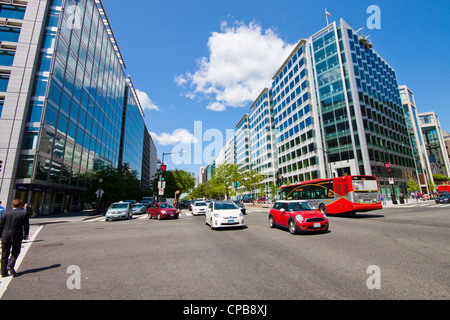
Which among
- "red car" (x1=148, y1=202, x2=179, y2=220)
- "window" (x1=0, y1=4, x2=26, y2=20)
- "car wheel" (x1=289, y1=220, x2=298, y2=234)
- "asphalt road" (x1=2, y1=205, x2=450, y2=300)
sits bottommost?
"asphalt road" (x1=2, y1=205, x2=450, y2=300)

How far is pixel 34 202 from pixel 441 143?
139 meters

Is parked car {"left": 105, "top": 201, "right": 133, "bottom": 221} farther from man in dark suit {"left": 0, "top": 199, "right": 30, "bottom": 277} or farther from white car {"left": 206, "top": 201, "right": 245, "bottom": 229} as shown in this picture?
man in dark suit {"left": 0, "top": 199, "right": 30, "bottom": 277}

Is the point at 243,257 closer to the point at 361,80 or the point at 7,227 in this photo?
the point at 7,227

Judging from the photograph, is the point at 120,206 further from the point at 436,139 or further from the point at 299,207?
the point at 436,139

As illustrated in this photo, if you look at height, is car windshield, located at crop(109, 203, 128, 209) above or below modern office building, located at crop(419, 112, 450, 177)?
below

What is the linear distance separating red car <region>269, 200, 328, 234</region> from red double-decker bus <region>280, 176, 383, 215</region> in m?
7.92

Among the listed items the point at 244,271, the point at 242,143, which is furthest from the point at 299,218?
the point at 242,143

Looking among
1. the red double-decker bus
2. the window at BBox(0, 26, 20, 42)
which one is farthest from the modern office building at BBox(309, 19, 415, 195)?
the window at BBox(0, 26, 20, 42)

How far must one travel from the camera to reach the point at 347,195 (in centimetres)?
1688

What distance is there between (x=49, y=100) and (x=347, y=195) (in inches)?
1340

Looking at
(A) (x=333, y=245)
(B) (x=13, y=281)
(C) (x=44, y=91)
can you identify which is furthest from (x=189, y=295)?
(C) (x=44, y=91)

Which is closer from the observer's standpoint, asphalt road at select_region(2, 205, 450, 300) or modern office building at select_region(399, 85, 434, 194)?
asphalt road at select_region(2, 205, 450, 300)

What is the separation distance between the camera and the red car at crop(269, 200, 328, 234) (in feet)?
31.8

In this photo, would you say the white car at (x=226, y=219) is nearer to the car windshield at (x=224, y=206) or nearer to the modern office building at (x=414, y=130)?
the car windshield at (x=224, y=206)
